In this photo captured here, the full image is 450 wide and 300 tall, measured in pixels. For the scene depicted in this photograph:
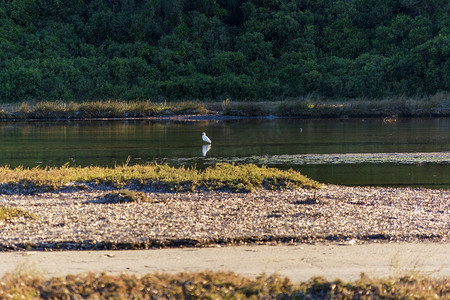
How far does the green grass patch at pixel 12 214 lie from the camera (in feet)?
37.9

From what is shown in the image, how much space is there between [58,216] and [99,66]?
61298 millimetres

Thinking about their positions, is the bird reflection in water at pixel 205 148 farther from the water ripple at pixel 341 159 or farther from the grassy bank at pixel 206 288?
the grassy bank at pixel 206 288

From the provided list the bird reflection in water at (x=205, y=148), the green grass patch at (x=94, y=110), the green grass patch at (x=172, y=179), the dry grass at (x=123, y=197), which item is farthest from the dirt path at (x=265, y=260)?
the green grass patch at (x=94, y=110)

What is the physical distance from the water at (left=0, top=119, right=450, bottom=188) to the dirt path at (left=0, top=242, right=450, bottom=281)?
9.04 m

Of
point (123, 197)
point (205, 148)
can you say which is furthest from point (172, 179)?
point (205, 148)

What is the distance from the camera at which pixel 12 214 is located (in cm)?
1172

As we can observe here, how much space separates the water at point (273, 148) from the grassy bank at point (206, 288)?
466 inches

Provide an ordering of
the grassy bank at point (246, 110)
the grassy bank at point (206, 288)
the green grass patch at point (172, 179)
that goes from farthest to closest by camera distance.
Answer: the grassy bank at point (246, 110) < the green grass patch at point (172, 179) < the grassy bank at point (206, 288)

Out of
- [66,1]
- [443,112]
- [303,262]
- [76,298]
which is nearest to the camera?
[76,298]

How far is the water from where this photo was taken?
21.7 metres

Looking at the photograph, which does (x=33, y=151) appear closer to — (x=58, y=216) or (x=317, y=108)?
(x=58, y=216)

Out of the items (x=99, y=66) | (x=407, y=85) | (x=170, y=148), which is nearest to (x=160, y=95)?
(x=99, y=66)

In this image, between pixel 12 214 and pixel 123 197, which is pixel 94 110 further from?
pixel 12 214

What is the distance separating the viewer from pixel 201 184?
16.0 meters
